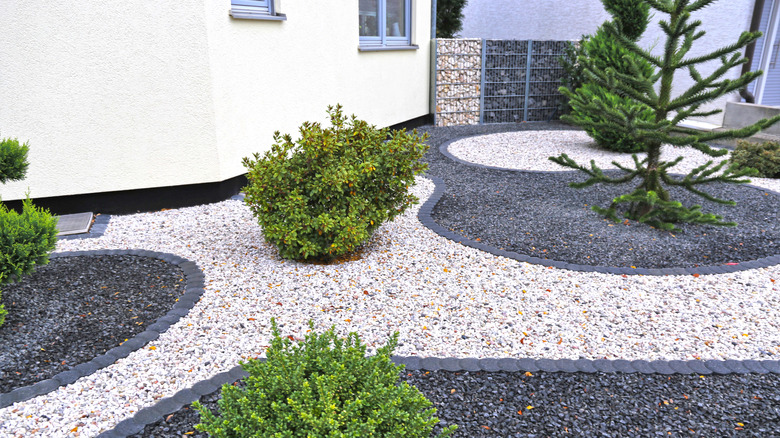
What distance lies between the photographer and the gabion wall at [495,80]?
11.5 m

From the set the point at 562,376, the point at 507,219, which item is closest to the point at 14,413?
the point at 562,376

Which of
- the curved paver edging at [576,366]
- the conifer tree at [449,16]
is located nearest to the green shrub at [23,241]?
the curved paver edging at [576,366]

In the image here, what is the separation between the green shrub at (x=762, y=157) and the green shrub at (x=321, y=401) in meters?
7.59

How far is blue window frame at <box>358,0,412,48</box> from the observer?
9.25 m

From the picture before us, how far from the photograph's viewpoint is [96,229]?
5.34 meters

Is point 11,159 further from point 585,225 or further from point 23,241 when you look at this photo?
point 585,225

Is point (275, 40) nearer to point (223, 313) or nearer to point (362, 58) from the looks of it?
point (362, 58)

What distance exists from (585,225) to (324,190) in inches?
113

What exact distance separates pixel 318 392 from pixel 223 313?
2.09 metres

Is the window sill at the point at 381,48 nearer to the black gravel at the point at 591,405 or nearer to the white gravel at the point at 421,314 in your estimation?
the white gravel at the point at 421,314

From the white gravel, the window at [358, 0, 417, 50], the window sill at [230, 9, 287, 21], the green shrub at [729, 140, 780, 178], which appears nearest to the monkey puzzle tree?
the white gravel

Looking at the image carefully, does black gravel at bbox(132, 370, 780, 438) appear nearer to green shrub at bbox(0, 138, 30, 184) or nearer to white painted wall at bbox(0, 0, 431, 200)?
green shrub at bbox(0, 138, 30, 184)

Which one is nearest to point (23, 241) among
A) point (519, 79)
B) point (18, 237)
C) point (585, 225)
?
point (18, 237)

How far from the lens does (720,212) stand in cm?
581
